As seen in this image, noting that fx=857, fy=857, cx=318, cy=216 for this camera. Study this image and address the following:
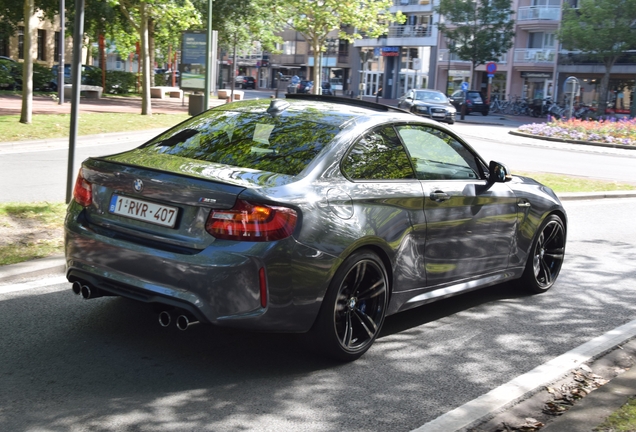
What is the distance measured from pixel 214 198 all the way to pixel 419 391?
61.1 inches

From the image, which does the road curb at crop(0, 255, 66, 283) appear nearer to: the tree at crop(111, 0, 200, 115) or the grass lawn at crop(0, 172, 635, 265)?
the grass lawn at crop(0, 172, 635, 265)

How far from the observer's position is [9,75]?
39.4m

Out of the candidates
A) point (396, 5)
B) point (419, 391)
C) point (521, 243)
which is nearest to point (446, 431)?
point (419, 391)

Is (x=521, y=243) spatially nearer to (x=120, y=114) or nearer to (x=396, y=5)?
(x=120, y=114)

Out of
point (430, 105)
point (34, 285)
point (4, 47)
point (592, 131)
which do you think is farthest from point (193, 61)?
point (4, 47)

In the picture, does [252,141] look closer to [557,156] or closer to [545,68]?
[557,156]

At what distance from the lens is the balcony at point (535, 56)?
224 feet

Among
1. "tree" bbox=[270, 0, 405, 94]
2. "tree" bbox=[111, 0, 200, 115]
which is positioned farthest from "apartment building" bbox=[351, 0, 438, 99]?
"tree" bbox=[111, 0, 200, 115]

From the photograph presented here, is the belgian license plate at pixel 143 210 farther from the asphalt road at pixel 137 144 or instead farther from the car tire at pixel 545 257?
the asphalt road at pixel 137 144

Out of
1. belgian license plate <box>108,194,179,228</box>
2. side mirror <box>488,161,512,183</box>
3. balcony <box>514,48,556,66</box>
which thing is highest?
balcony <box>514,48,556,66</box>

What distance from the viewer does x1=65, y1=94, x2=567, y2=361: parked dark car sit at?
4.52 meters

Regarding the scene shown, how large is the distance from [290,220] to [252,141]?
935 mm

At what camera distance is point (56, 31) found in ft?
220

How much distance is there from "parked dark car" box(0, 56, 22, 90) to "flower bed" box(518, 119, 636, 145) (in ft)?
75.6
